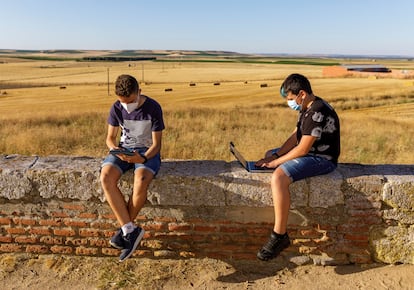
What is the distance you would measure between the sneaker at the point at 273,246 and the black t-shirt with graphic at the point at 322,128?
0.74 m

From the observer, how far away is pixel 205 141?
1050 cm

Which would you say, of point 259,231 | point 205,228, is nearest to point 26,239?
point 205,228

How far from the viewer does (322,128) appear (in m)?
3.14

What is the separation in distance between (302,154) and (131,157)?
53.4 inches

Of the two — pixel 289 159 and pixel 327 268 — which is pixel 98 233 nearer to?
pixel 289 159

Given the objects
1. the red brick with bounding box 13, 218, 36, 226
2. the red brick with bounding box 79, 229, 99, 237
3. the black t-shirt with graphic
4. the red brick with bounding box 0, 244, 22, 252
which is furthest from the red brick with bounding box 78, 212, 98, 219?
the black t-shirt with graphic

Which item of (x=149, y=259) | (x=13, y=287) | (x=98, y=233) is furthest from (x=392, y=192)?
(x=13, y=287)

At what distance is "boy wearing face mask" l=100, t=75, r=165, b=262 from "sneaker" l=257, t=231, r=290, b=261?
3.18 ft

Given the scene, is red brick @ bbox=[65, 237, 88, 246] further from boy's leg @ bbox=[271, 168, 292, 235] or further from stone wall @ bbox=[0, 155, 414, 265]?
boy's leg @ bbox=[271, 168, 292, 235]

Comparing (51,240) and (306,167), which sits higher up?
(306,167)

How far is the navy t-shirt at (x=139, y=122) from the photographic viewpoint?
11.2 feet

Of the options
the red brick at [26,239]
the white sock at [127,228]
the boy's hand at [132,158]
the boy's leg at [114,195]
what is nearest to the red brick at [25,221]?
the red brick at [26,239]

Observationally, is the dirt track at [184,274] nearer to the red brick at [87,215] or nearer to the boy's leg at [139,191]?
the red brick at [87,215]

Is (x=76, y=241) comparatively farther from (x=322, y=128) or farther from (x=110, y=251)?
(x=322, y=128)
